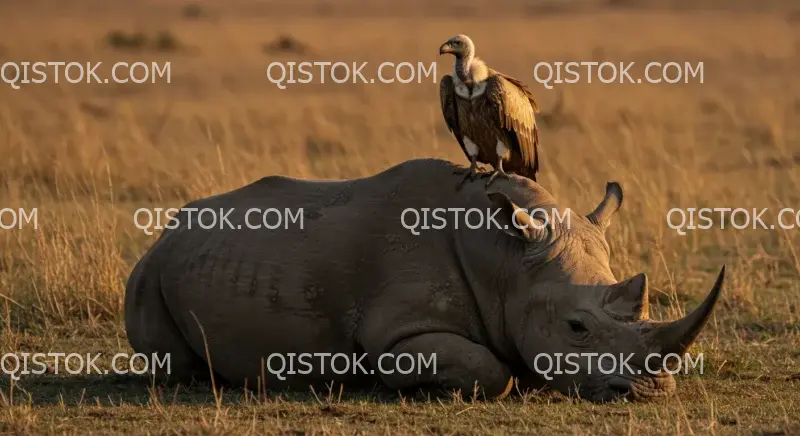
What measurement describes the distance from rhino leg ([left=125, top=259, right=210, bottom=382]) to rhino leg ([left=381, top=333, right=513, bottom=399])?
134 centimetres

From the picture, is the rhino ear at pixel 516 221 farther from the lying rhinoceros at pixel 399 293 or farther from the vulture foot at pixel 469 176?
the vulture foot at pixel 469 176

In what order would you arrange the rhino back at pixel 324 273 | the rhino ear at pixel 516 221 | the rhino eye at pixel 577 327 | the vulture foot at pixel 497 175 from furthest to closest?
the vulture foot at pixel 497 175
the rhino back at pixel 324 273
the rhino ear at pixel 516 221
the rhino eye at pixel 577 327

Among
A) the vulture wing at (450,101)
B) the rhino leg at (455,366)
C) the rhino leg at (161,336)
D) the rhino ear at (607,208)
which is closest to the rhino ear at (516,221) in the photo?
the rhino ear at (607,208)

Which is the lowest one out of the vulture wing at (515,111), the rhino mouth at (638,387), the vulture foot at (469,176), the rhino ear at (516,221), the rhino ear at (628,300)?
the rhino mouth at (638,387)

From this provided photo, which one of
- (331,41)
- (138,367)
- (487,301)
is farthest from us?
(331,41)

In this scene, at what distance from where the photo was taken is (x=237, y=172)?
46.3 feet

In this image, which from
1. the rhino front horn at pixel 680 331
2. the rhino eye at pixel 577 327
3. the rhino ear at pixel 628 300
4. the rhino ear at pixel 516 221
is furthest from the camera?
the rhino ear at pixel 516 221

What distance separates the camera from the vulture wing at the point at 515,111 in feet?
26.6

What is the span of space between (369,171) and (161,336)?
309 inches

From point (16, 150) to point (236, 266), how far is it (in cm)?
965

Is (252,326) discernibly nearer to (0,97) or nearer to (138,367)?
(138,367)

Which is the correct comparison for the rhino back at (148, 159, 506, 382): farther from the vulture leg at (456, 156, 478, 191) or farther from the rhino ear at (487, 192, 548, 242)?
the rhino ear at (487, 192, 548, 242)

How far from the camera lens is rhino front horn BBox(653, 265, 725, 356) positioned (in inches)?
271

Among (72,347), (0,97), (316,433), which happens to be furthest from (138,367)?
(0,97)
